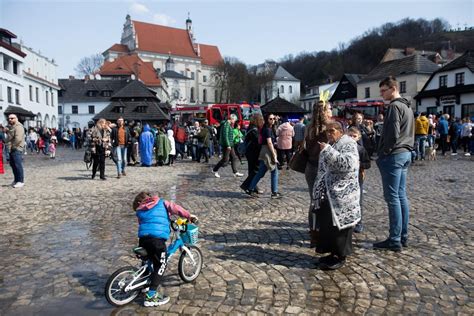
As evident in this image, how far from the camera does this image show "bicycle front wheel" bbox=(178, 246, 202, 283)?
4.45 metres

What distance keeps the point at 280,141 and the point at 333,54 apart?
97859 millimetres

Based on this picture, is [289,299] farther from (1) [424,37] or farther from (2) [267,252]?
(1) [424,37]

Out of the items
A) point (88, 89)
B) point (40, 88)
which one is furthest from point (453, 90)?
point (88, 89)

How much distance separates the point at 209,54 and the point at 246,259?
401ft

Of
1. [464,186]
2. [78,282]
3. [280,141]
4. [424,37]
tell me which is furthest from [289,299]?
[424,37]

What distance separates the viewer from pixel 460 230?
20.9 ft

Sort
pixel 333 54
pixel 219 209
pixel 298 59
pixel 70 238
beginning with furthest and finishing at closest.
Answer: pixel 298 59
pixel 333 54
pixel 219 209
pixel 70 238

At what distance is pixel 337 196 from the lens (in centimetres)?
470

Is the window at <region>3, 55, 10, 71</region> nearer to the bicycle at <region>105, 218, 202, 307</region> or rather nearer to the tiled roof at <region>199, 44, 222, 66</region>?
the bicycle at <region>105, 218, 202, 307</region>

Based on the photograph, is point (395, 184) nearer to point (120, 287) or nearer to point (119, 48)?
point (120, 287)

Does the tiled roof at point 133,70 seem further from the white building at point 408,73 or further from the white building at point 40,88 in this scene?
the white building at point 408,73

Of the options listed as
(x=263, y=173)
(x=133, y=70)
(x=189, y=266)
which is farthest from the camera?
(x=133, y=70)

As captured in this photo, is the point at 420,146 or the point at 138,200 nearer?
the point at 138,200

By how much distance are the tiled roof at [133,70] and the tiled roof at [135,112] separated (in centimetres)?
4019
